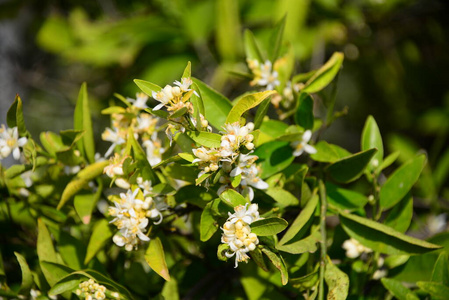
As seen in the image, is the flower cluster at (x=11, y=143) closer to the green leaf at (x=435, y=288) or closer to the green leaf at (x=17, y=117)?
the green leaf at (x=17, y=117)

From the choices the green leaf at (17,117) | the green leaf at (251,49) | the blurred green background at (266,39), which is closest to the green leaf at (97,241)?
the green leaf at (17,117)

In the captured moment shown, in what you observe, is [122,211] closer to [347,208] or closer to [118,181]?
[118,181]

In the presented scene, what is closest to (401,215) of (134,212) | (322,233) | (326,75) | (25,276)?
(322,233)

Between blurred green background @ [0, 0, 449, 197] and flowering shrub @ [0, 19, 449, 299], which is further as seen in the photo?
blurred green background @ [0, 0, 449, 197]

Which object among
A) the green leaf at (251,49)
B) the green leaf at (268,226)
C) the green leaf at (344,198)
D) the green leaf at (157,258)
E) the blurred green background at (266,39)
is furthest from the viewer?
the blurred green background at (266,39)

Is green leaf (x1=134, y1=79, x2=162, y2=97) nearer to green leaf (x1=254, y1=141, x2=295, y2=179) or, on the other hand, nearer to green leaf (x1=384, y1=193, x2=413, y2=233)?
green leaf (x1=254, y1=141, x2=295, y2=179)

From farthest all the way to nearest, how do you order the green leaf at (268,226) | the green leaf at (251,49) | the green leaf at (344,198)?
the green leaf at (251,49)
the green leaf at (344,198)
the green leaf at (268,226)

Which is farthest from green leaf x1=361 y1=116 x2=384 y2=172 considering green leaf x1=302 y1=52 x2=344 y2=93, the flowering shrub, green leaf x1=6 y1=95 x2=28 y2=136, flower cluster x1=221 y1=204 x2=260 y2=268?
green leaf x1=6 y1=95 x2=28 y2=136
